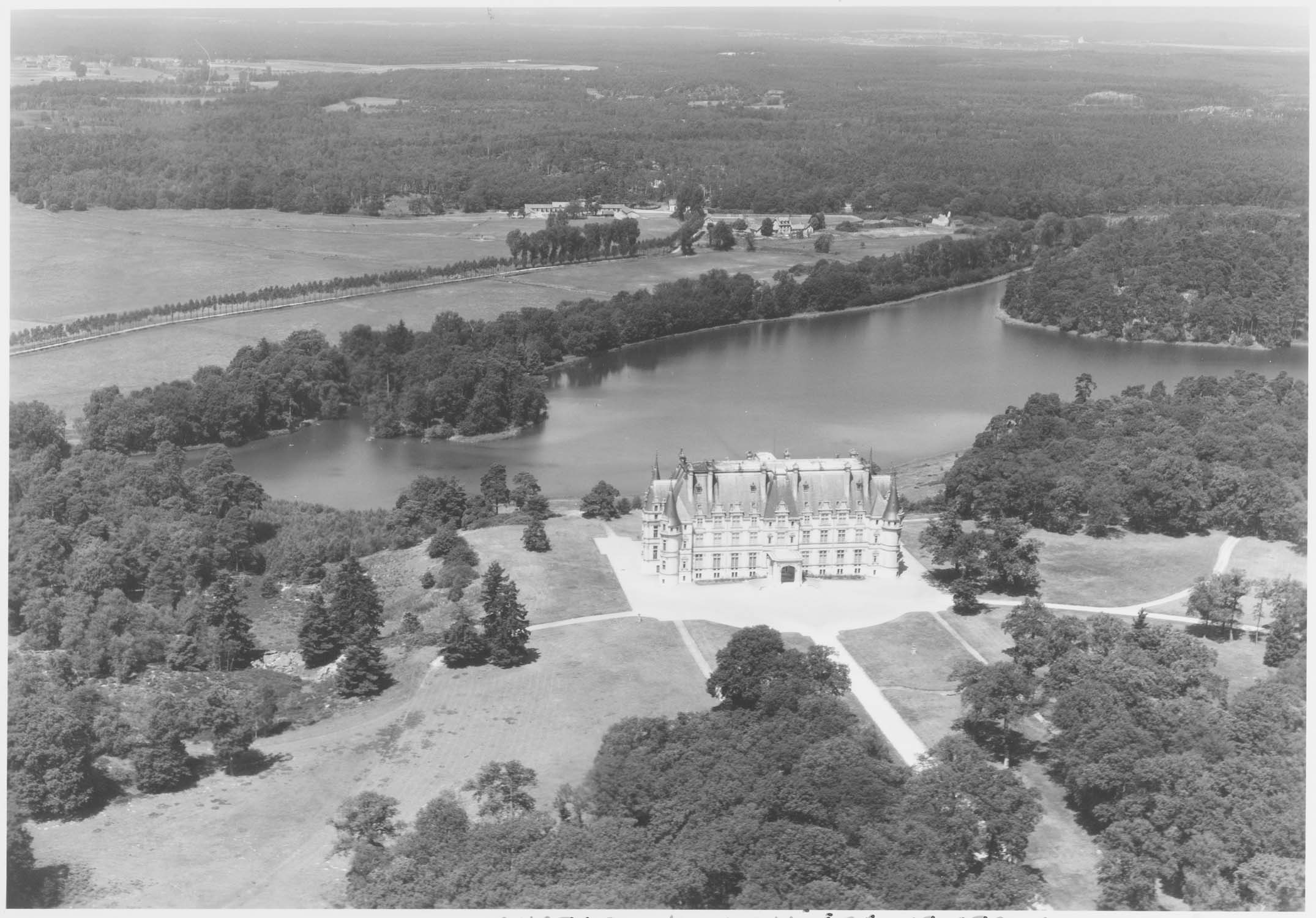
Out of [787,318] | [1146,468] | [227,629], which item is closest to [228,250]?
[787,318]

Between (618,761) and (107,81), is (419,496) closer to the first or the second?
(618,761)

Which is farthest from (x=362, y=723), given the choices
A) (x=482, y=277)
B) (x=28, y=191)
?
(x=28, y=191)

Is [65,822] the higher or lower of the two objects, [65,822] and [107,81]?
the lower

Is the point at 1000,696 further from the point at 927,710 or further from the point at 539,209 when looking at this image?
the point at 539,209

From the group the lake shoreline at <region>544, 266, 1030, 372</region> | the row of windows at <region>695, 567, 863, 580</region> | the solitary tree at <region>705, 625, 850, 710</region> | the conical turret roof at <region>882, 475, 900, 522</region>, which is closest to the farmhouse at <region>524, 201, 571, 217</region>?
the lake shoreline at <region>544, 266, 1030, 372</region>

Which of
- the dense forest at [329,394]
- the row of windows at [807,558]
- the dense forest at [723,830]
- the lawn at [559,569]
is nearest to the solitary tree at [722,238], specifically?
the dense forest at [329,394]

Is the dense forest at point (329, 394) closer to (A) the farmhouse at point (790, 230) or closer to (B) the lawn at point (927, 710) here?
(B) the lawn at point (927, 710)
